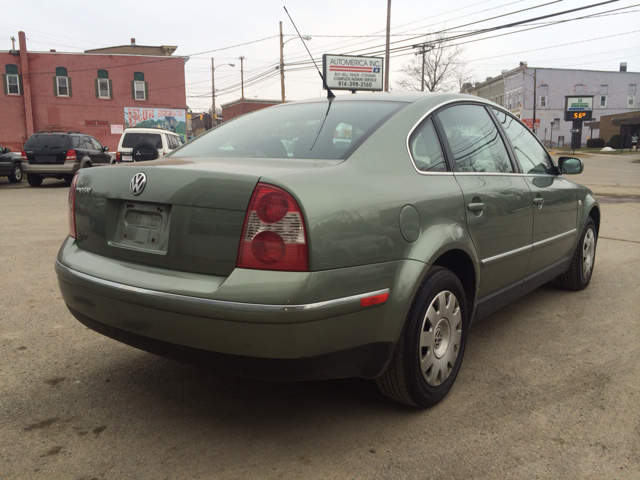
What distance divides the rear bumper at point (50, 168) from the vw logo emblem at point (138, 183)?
15.6 m

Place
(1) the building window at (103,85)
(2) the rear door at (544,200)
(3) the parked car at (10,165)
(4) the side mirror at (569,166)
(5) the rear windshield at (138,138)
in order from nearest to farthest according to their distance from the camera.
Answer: (2) the rear door at (544,200), (4) the side mirror at (569,166), (5) the rear windshield at (138,138), (3) the parked car at (10,165), (1) the building window at (103,85)

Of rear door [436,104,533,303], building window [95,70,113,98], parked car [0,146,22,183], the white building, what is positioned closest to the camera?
rear door [436,104,533,303]

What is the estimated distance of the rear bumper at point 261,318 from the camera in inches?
83.7

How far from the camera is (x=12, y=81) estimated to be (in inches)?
1430

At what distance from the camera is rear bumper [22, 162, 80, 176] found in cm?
1662

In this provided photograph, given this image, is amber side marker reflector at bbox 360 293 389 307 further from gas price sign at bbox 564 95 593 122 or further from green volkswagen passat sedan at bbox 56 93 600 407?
gas price sign at bbox 564 95 593 122

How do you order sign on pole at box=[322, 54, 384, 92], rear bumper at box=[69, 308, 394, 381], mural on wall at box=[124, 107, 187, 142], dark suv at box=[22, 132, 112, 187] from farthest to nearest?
mural on wall at box=[124, 107, 187, 142] → sign on pole at box=[322, 54, 384, 92] → dark suv at box=[22, 132, 112, 187] → rear bumper at box=[69, 308, 394, 381]

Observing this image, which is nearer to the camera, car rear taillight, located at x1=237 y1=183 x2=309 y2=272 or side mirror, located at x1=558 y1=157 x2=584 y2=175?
car rear taillight, located at x1=237 y1=183 x2=309 y2=272

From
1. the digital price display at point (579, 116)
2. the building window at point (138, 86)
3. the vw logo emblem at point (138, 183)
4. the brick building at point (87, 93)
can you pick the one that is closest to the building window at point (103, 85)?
the brick building at point (87, 93)

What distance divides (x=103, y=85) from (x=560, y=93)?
5858cm

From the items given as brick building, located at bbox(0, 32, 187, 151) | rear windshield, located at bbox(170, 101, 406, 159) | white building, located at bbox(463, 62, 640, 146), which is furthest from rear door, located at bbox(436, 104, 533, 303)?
white building, located at bbox(463, 62, 640, 146)

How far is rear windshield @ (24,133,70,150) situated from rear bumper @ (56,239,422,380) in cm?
1596

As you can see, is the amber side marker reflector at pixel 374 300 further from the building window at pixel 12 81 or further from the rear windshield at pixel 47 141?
the building window at pixel 12 81

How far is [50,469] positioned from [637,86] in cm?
8769
